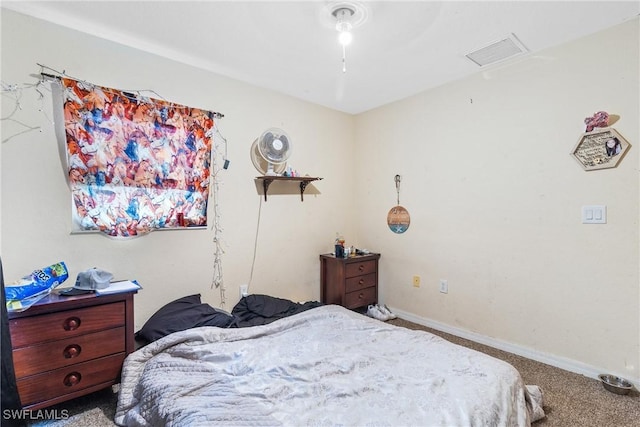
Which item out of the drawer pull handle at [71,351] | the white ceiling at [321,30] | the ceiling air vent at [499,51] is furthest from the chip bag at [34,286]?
the ceiling air vent at [499,51]

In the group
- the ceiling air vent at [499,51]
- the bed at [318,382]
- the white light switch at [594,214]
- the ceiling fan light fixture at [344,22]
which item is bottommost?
the bed at [318,382]

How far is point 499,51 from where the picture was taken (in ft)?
7.29

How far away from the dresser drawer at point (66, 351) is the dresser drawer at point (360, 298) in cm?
193

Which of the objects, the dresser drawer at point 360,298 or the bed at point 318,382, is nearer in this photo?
the bed at point 318,382

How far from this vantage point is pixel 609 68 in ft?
6.42

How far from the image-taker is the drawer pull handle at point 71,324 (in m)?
1.58

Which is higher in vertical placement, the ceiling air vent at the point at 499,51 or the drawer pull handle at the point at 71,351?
the ceiling air vent at the point at 499,51

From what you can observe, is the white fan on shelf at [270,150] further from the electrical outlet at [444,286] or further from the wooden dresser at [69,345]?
the electrical outlet at [444,286]

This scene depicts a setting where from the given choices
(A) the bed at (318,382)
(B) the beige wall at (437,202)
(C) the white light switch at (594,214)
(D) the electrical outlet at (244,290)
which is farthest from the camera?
(D) the electrical outlet at (244,290)

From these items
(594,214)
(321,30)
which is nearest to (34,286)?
(321,30)

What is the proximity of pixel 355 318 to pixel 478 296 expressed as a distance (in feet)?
3.90

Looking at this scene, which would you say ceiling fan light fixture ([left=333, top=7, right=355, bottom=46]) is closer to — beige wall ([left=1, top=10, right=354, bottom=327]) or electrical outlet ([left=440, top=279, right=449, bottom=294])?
beige wall ([left=1, top=10, right=354, bottom=327])

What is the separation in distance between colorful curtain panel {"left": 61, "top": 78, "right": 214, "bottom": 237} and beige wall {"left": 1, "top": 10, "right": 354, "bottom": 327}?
0.09 meters

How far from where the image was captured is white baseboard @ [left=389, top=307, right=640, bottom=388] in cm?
204
